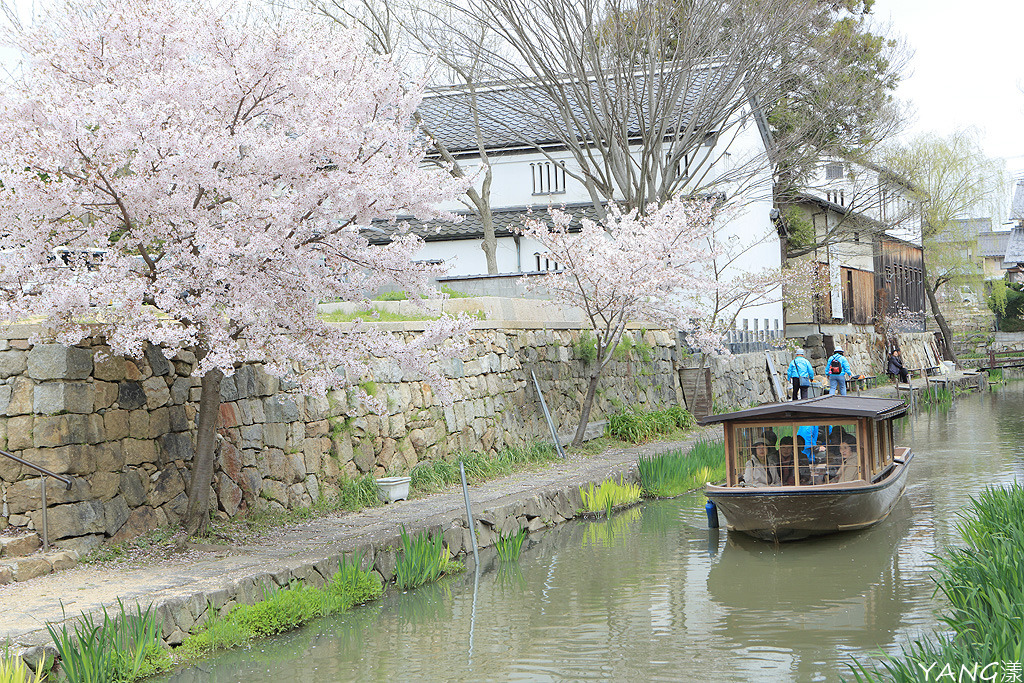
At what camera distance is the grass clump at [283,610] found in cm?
814

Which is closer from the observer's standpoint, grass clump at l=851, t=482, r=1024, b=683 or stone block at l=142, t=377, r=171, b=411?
grass clump at l=851, t=482, r=1024, b=683

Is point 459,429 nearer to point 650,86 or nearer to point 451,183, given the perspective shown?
point 451,183

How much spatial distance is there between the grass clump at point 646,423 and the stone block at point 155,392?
11123 millimetres

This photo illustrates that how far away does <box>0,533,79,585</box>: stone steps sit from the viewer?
8.65 m

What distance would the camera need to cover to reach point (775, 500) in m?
12.1

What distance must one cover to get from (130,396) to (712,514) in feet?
24.9

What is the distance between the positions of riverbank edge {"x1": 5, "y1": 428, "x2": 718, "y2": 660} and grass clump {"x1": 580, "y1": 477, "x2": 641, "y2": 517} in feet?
0.40

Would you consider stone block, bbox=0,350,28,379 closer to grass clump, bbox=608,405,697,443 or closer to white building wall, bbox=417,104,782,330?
grass clump, bbox=608,405,697,443

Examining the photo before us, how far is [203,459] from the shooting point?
1023 centimetres

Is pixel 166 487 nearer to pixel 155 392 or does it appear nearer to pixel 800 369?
pixel 155 392

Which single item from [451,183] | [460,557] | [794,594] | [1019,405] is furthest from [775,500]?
[1019,405]

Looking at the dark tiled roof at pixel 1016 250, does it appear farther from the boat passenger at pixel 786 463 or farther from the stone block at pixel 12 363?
the stone block at pixel 12 363

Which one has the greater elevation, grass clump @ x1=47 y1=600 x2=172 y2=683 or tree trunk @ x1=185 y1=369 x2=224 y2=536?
tree trunk @ x1=185 y1=369 x2=224 y2=536

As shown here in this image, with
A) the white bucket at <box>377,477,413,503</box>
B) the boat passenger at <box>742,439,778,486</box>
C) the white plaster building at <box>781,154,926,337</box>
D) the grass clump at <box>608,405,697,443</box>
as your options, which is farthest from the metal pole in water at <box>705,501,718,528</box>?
the white plaster building at <box>781,154,926,337</box>
